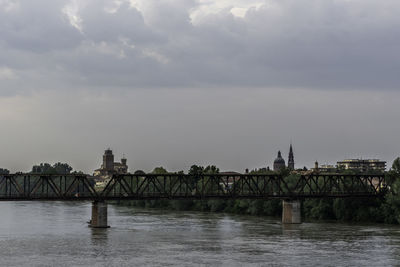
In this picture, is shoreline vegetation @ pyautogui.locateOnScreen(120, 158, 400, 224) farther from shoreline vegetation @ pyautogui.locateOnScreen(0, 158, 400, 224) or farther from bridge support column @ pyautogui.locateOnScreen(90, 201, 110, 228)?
bridge support column @ pyautogui.locateOnScreen(90, 201, 110, 228)

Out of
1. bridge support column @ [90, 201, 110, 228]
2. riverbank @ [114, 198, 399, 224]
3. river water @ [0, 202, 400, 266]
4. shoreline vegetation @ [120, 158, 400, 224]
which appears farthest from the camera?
riverbank @ [114, 198, 399, 224]

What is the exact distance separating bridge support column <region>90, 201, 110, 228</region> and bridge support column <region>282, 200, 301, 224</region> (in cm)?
2731

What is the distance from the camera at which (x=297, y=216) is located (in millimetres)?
109938

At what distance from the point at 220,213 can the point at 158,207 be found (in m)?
24.6

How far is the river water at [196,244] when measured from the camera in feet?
216

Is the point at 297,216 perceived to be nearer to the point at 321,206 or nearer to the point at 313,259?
the point at 321,206

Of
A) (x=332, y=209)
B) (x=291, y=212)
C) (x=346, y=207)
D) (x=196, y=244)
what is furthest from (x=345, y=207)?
(x=196, y=244)

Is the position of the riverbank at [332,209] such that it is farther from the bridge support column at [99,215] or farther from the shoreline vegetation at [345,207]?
the bridge support column at [99,215]

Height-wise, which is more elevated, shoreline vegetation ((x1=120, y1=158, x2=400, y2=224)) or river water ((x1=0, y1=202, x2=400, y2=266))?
shoreline vegetation ((x1=120, y1=158, x2=400, y2=224))

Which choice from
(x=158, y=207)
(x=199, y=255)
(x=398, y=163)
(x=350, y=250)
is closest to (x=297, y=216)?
(x=398, y=163)

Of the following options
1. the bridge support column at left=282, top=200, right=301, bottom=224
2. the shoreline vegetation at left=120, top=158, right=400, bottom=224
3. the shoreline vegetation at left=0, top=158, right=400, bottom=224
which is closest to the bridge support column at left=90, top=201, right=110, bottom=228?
the shoreline vegetation at left=0, top=158, right=400, bottom=224

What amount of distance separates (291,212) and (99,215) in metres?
29.4

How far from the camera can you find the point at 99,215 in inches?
3898

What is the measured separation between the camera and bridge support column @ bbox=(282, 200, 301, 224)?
109562 mm
